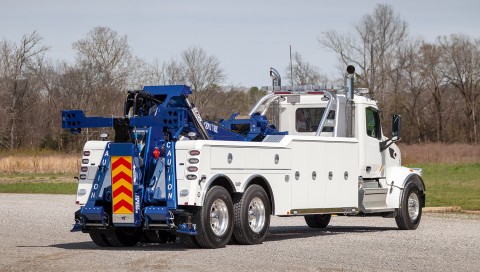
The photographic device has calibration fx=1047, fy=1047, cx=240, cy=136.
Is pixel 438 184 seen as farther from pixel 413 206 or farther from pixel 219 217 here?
pixel 219 217

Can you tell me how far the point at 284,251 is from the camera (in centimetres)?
1670

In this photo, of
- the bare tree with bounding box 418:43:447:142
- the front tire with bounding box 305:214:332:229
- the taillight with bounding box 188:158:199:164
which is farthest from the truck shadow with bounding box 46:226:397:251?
the bare tree with bounding box 418:43:447:142

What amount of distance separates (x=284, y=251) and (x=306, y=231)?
233 inches

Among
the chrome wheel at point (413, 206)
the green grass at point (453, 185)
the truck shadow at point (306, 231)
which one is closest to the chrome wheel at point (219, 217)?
the truck shadow at point (306, 231)

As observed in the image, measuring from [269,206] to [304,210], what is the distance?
3.68 feet

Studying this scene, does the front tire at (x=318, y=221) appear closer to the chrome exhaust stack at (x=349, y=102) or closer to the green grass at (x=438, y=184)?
the chrome exhaust stack at (x=349, y=102)

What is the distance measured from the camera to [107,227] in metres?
17.3

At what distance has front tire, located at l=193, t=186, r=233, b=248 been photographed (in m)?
16.8

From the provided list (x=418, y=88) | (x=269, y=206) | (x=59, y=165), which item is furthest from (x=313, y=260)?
(x=418, y=88)

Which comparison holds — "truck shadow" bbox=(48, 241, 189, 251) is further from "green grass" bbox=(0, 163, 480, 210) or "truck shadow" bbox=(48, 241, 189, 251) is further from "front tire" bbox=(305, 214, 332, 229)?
"green grass" bbox=(0, 163, 480, 210)

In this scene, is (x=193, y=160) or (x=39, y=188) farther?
(x=39, y=188)

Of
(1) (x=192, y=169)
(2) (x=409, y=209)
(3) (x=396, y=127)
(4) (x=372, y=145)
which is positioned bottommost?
(2) (x=409, y=209)

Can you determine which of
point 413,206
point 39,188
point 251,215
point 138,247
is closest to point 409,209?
point 413,206

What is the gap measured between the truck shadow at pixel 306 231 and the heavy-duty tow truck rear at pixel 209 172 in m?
1.00
